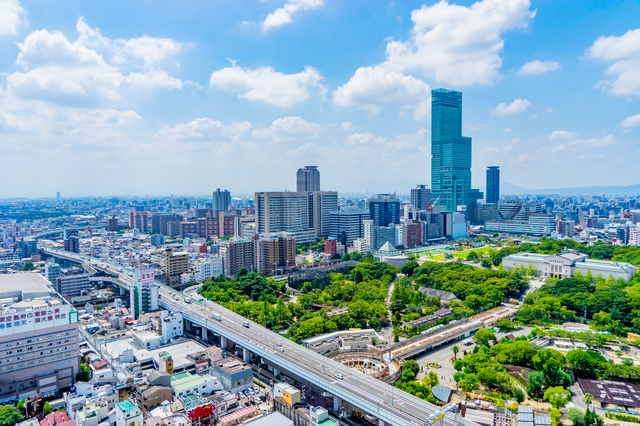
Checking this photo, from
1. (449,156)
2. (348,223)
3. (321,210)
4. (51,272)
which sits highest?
(449,156)

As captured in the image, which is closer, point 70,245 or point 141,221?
point 70,245

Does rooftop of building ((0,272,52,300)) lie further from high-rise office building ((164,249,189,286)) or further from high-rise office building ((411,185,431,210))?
high-rise office building ((411,185,431,210))

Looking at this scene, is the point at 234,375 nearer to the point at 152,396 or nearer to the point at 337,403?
the point at 152,396

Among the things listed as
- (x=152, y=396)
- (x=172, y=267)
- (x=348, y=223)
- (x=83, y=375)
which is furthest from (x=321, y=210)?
(x=152, y=396)

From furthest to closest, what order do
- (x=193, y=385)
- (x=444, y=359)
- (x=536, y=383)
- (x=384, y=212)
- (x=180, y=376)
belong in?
(x=384, y=212)
(x=444, y=359)
(x=180, y=376)
(x=193, y=385)
(x=536, y=383)

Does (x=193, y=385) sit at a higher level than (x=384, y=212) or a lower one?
lower

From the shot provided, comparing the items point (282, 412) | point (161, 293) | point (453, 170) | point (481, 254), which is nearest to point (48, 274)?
point (161, 293)

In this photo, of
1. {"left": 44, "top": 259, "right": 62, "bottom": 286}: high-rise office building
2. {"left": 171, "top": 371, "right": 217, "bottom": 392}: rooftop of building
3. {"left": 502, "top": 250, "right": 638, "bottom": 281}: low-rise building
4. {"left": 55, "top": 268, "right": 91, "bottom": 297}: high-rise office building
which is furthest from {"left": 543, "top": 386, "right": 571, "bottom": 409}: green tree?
{"left": 44, "top": 259, "right": 62, "bottom": 286}: high-rise office building
